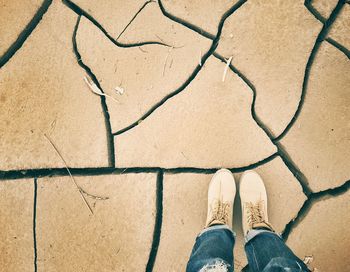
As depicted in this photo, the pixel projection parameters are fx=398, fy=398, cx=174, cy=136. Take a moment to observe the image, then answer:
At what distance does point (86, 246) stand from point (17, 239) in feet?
1.10

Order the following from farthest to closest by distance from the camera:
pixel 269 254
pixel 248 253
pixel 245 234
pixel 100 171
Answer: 1. pixel 100 171
2. pixel 245 234
3. pixel 248 253
4. pixel 269 254

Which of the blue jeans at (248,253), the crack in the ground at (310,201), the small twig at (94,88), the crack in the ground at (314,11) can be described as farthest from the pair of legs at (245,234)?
the crack in the ground at (314,11)

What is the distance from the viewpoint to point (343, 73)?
6.33ft

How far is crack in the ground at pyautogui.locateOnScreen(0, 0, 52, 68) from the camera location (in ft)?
6.50

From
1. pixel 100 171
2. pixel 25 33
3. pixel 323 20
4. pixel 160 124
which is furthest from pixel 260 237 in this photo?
pixel 25 33

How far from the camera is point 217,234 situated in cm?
173

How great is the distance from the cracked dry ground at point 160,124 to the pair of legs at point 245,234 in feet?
0.28

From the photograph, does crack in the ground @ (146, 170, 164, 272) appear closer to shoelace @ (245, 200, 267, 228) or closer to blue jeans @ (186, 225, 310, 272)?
blue jeans @ (186, 225, 310, 272)

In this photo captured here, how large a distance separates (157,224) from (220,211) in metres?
0.31

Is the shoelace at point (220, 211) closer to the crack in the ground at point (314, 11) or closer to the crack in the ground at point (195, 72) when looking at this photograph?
the crack in the ground at point (195, 72)

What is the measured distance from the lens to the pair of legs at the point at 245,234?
4.99 ft

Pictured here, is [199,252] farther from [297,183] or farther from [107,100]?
[107,100]

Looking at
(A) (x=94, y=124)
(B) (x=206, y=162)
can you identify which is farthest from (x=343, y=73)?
(A) (x=94, y=124)

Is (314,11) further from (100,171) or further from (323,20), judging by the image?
(100,171)
